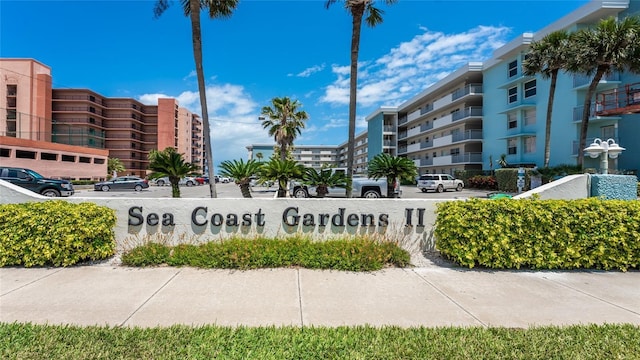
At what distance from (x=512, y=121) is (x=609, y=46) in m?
13.3

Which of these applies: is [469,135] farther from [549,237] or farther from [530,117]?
[549,237]

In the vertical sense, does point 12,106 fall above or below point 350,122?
above

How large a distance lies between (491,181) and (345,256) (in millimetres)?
29955

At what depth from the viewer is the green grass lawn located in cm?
292

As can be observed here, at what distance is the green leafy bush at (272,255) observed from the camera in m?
5.80

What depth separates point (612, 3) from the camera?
72.8ft

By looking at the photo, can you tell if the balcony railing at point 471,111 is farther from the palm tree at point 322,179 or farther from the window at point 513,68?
the palm tree at point 322,179

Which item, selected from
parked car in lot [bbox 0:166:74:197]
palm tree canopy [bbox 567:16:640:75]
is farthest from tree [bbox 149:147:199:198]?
palm tree canopy [bbox 567:16:640:75]

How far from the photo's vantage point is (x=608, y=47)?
60.9ft

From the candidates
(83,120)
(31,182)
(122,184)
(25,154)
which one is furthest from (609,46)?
(83,120)

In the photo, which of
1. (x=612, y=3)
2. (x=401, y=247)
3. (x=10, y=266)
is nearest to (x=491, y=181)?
(x=612, y=3)

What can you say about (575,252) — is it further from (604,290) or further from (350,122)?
(350,122)

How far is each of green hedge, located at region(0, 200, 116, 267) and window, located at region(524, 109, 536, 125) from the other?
1386 inches

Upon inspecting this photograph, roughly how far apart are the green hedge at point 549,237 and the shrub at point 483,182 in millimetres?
26440
